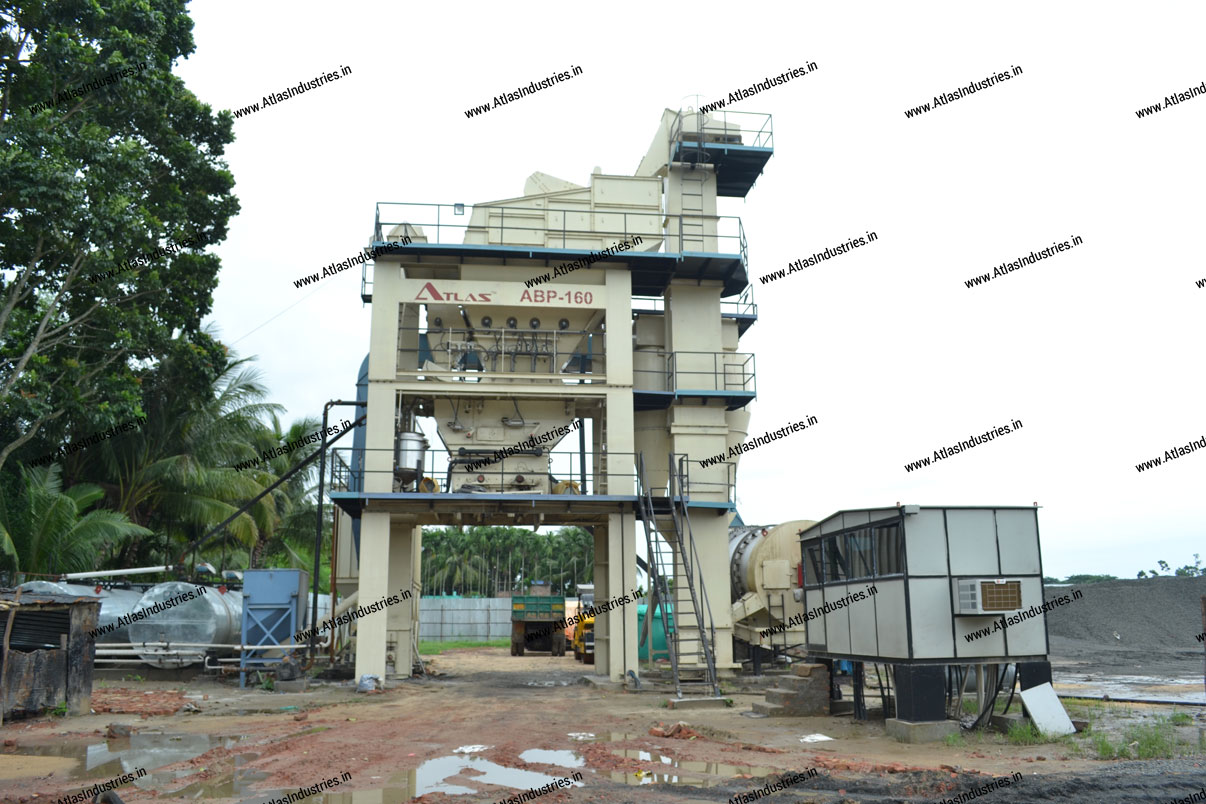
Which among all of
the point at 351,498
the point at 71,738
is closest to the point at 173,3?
the point at 351,498

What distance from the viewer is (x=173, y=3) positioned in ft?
67.6

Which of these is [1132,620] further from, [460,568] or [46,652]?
[460,568]

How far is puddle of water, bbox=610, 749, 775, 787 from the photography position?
31.3 ft

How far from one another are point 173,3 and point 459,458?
12787 mm

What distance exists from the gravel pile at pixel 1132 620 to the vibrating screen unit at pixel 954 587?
19154mm

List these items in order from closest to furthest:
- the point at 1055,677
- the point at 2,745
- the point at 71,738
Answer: the point at 2,745 → the point at 71,738 → the point at 1055,677

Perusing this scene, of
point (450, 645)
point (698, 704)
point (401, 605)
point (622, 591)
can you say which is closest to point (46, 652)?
point (401, 605)

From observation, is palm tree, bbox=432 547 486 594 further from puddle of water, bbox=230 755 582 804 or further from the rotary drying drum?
puddle of water, bbox=230 755 582 804

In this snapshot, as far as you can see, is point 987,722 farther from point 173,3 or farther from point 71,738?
point 173,3

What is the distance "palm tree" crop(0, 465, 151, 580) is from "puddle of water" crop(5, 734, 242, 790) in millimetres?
12295

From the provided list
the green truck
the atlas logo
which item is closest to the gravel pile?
the green truck

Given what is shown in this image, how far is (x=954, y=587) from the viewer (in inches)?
512

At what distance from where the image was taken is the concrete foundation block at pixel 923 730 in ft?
40.3

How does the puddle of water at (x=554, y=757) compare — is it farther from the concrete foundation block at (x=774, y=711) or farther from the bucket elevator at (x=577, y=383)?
the bucket elevator at (x=577, y=383)
